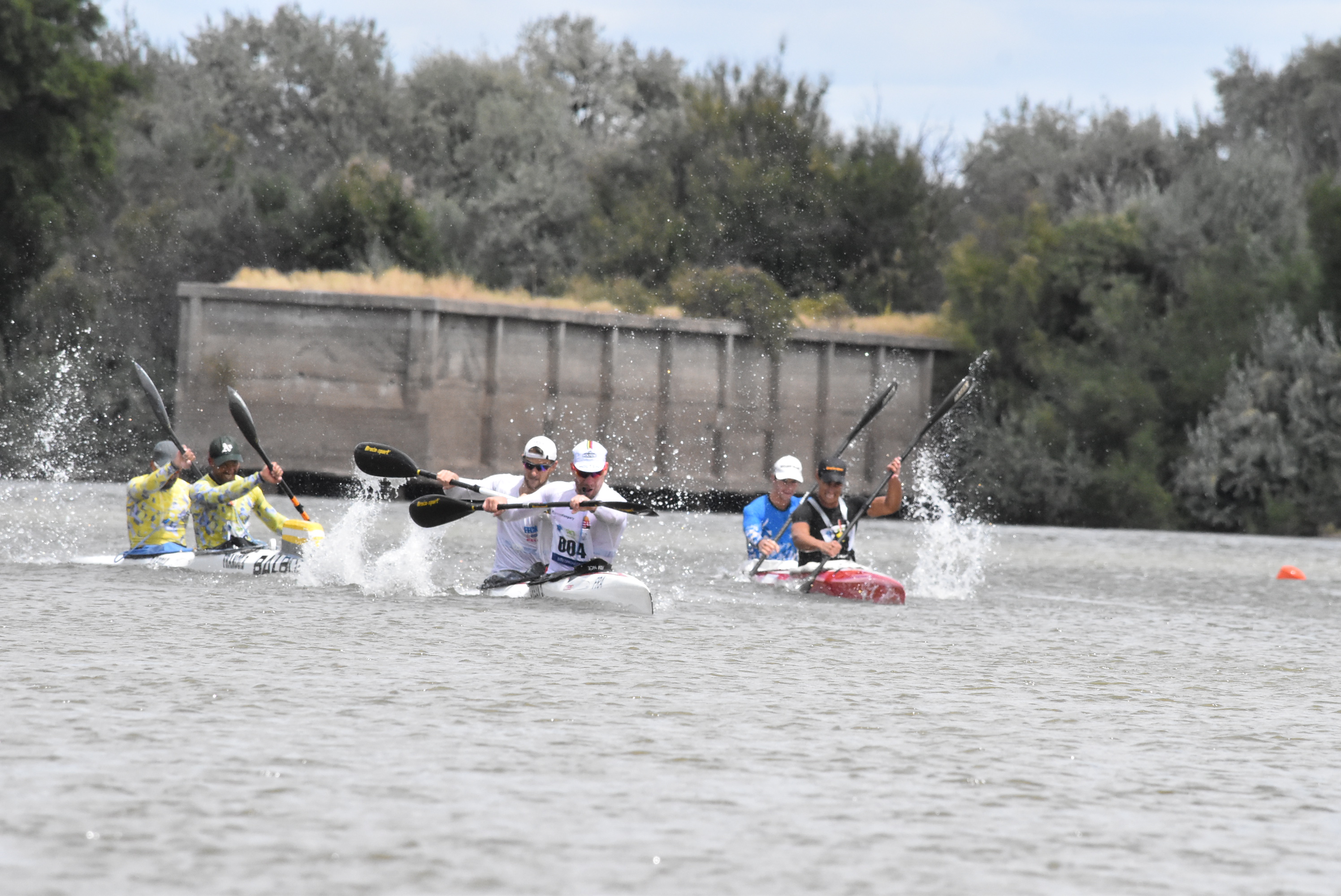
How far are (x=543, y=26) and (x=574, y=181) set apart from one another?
21.0m

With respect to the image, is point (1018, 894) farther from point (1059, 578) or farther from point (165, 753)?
point (1059, 578)

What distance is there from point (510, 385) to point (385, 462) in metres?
15.4

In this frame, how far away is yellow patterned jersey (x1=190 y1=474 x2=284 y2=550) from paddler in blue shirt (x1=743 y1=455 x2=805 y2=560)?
4.45 metres

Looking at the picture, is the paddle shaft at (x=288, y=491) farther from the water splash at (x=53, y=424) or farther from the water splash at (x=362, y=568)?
the water splash at (x=53, y=424)

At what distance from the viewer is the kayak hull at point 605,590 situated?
13805mm

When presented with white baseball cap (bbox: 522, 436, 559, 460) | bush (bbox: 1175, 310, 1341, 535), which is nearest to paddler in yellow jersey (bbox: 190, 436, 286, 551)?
white baseball cap (bbox: 522, 436, 559, 460)

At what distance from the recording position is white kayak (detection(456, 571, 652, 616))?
45.3ft

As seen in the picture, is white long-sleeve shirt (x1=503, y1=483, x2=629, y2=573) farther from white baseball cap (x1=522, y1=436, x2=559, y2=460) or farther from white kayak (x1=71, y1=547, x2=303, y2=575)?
white kayak (x1=71, y1=547, x2=303, y2=575)

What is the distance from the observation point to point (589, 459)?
1355cm

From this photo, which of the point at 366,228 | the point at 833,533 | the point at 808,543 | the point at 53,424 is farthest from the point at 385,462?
the point at 366,228

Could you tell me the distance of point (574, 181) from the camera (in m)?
55.1

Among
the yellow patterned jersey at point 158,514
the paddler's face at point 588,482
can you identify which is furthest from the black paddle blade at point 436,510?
the yellow patterned jersey at point 158,514

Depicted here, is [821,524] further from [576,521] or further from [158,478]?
[158,478]

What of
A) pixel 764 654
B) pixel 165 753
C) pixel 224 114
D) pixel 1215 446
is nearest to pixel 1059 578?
pixel 764 654
